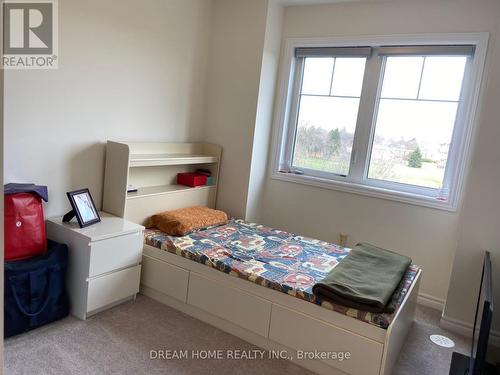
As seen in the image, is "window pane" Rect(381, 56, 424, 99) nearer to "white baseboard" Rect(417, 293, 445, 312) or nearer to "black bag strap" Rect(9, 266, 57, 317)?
"white baseboard" Rect(417, 293, 445, 312)

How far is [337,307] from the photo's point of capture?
2.03m

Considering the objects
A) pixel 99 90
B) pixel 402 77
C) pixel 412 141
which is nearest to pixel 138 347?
pixel 99 90

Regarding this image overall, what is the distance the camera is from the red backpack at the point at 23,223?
83.3 inches

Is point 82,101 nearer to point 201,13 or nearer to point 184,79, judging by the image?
point 184,79

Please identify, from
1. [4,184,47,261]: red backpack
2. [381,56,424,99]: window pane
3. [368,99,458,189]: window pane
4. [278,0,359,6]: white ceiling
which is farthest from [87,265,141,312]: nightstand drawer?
[278,0,359,6]: white ceiling

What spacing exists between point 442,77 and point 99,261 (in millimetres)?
2899

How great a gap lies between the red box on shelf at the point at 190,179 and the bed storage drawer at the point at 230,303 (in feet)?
3.81

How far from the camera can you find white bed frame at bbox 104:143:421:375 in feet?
6.48

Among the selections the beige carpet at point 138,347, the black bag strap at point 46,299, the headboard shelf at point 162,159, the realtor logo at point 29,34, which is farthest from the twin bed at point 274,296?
the realtor logo at point 29,34

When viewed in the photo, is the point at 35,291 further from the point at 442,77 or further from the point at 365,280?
the point at 442,77

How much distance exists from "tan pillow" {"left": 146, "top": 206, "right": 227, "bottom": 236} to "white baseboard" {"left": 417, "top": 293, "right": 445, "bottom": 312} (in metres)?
1.76

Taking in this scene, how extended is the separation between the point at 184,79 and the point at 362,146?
171 cm

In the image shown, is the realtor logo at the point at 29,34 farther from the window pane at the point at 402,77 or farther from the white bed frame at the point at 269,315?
the window pane at the point at 402,77

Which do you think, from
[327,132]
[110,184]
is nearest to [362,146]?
[327,132]
